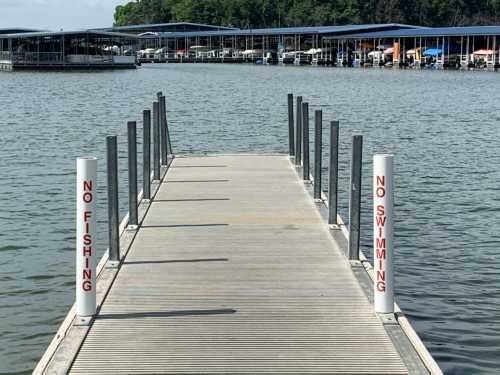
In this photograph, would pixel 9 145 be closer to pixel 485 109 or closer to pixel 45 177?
pixel 45 177

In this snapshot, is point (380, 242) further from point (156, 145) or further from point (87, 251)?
point (156, 145)

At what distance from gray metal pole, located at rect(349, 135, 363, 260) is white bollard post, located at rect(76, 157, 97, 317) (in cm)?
302

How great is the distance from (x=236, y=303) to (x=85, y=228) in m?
1.56

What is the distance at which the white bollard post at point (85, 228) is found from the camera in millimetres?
7863

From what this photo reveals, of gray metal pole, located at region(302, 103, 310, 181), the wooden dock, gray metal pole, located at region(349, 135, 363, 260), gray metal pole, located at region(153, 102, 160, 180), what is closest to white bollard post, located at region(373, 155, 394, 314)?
the wooden dock

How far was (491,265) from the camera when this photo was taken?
1312 cm

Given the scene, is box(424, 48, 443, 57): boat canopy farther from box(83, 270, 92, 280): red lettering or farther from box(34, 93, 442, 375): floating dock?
box(83, 270, 92, 280): red lettering

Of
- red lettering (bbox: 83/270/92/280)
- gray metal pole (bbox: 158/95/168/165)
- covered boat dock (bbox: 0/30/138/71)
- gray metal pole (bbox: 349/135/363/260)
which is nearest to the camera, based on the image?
red lettering (bbox: 83/270/92/280)

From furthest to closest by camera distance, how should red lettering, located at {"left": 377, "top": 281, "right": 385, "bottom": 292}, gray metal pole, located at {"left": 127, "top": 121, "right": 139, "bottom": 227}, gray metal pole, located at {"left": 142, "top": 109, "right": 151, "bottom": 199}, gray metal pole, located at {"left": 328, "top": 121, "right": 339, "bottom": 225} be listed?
gray metal pole, located at {"left": 142, "top": 109, "right": 151, "bottom": 199} → gray metal pole, located at {"left": 328, "top": 121, "right": 339, "bottom": 225} → gray metal pole, located at {"left": 127, "top": 121, "right": 139, "bottom": 227} → red lettering, located at {"left": 377, "top": 281, "right": 385, "bottom": 292}

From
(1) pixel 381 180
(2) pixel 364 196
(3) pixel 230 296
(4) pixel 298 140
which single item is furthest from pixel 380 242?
(4) pixel 298 140

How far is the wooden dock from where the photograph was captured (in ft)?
23.4

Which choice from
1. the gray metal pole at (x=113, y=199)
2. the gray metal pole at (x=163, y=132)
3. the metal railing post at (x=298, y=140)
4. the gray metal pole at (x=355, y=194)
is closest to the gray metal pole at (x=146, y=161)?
the gray metal pole at (x=163, y=132)

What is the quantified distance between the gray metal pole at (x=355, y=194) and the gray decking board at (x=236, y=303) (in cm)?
18

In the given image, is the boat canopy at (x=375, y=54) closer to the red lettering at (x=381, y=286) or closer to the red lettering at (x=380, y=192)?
the red lettering at (x=381, y=286)
